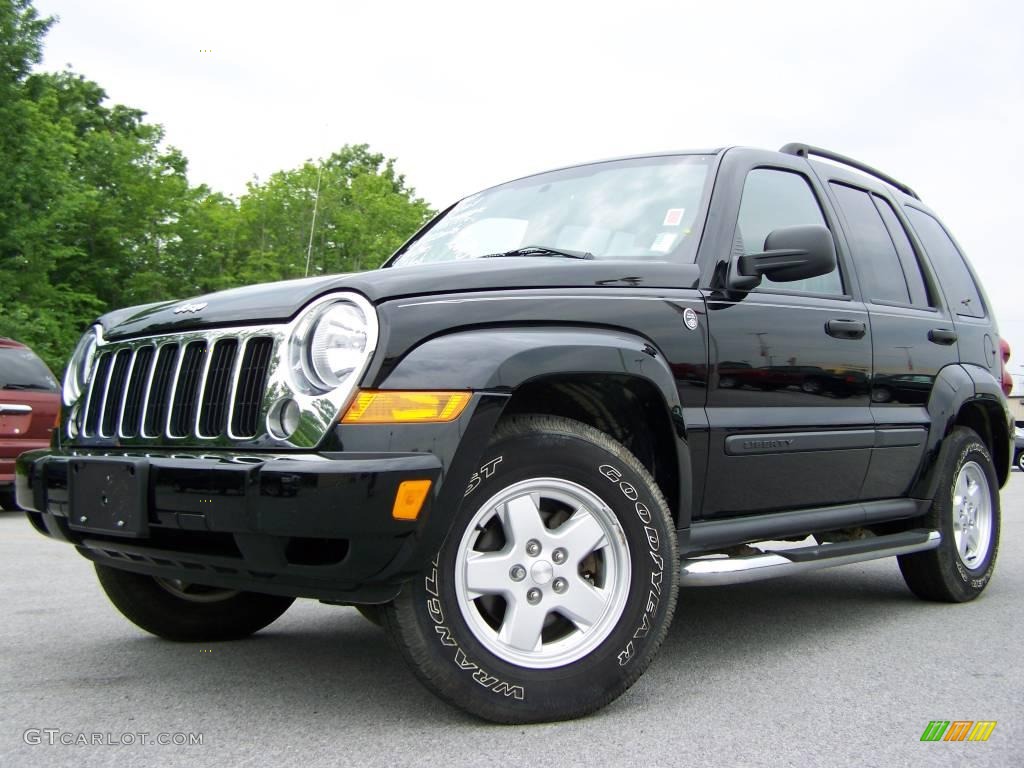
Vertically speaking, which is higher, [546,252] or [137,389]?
[546,252]

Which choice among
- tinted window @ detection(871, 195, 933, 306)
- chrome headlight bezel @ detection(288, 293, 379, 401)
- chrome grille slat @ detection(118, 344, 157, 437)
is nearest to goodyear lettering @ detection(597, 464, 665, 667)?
chrome headlight bezel @ detection(288, 293, 379, 401)

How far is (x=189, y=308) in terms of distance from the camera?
125 inches

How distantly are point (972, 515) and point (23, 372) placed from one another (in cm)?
843

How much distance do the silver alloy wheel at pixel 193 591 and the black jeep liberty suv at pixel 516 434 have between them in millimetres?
12

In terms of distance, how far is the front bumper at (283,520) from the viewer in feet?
8.34

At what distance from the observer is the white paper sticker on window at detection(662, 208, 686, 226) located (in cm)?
380

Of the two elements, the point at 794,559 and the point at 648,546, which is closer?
the point at 648,546

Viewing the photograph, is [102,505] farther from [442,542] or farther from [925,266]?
[925,266]

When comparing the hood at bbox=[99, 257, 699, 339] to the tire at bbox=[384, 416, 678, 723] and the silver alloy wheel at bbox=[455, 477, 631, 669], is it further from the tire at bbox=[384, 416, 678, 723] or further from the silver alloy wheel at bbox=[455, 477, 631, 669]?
the silver alloy wheel at bbox=[455, 477, 631, 669]

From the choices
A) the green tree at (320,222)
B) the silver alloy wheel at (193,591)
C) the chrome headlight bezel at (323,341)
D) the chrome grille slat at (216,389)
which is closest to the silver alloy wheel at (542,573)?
the chrome headlight bezel at (323,341)

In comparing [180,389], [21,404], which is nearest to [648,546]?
[180,389]

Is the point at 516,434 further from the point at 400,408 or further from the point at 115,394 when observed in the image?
the point at 115,394

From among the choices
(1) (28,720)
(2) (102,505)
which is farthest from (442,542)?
(1) (28,720)

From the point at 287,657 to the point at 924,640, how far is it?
8.15ft
